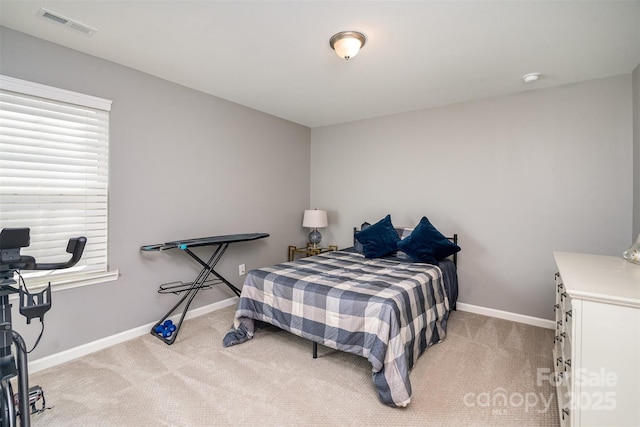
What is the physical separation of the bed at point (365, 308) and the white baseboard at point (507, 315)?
0.37m

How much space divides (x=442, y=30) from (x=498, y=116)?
165 cm

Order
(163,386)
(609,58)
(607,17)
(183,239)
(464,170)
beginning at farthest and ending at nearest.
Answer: (464,170)
(183,239)
(609,58)
(163,386)
(607,17)

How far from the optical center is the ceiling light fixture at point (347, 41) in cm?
210

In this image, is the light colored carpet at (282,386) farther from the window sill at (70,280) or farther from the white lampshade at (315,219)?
the white lampshade at (315,219)

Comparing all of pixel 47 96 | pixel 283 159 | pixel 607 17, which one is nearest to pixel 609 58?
pixel 607 17

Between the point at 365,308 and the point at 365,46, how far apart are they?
1.92 metres

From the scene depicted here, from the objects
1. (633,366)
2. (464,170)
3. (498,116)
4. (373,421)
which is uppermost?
(498,116)

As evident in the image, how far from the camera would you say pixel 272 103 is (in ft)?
12.0

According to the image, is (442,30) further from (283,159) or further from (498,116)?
(283,159)

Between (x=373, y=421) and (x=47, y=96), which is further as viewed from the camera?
(x=47, y=96)

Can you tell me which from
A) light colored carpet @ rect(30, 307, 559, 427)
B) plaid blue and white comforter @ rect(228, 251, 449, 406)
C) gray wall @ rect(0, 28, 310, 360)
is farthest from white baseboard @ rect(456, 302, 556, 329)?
gray wall @ rect(0, 28, 310, 360)

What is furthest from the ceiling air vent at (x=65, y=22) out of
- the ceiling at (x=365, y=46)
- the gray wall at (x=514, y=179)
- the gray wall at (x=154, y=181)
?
the gray wall at (x=514, y=179)

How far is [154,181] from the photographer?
290cm

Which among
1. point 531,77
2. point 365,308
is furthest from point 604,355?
point 531,77
